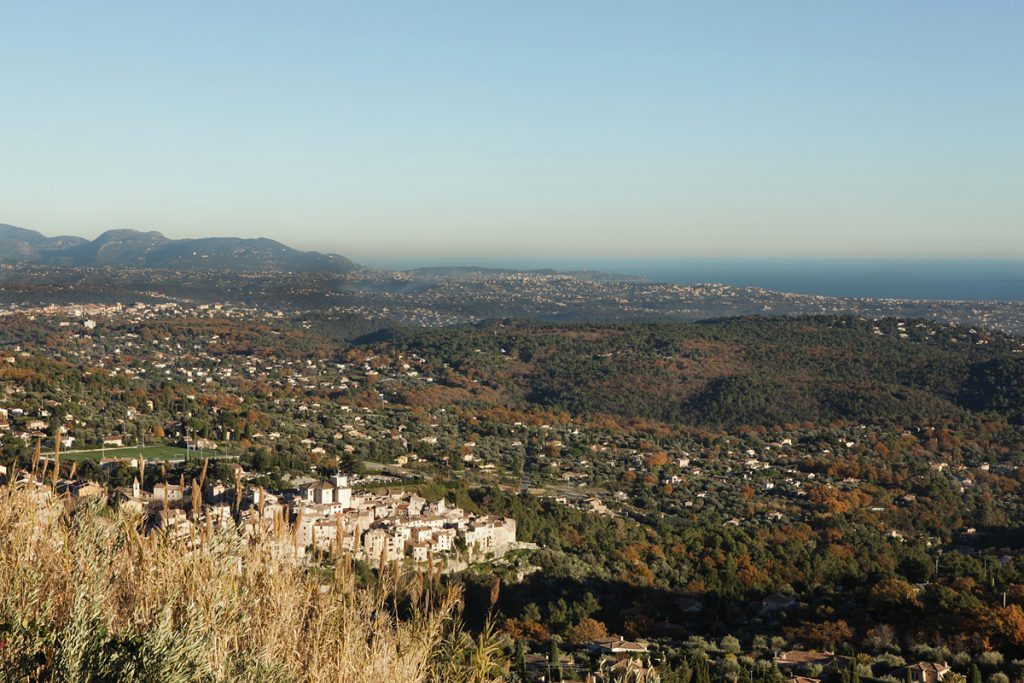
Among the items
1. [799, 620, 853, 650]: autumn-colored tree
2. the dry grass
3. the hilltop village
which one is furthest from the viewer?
the hilltop village

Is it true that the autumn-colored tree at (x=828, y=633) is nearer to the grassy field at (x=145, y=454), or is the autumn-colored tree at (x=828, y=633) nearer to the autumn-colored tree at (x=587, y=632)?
the autumn-colored tree at (x=587, y=632)

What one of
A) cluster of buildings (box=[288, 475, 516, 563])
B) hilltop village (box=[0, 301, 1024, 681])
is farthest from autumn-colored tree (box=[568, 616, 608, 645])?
cluster of buildings (box=[288, 475, 516, 563])

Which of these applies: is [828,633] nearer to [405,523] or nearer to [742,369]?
[405,523]

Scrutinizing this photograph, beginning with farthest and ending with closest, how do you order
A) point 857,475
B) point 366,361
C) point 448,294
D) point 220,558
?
point 448,294
point 366,361
point 857,475
point 220,558

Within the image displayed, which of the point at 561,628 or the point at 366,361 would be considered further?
the point at 366,361

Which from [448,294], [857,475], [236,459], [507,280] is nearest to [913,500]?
[857,475]

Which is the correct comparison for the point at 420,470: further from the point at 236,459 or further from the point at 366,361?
the point at 366,361

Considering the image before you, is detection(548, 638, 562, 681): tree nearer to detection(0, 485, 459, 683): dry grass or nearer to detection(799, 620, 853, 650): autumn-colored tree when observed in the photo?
detection(799, 620, 853, 650): autumn-colored tree
